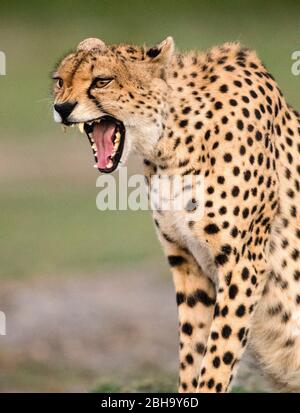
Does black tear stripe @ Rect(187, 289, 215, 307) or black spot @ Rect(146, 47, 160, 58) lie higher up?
black spot @ Rect(146, 47, 160, 58)

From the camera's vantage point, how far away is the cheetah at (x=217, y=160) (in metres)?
5.55

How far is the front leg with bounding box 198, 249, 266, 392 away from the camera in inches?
222

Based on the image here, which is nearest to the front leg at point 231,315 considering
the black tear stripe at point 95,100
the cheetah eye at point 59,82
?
the black tear stripe at point 95,100

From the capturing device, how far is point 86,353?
33.3 ft

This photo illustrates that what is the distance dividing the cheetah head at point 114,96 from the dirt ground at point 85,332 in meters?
3.18

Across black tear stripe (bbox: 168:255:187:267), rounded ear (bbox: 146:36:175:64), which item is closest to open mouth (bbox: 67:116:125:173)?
rounded ear (bbox: 146:36:175:64)

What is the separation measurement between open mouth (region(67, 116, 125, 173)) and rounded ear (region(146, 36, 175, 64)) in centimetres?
27

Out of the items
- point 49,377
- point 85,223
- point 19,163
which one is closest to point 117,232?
point 85,223

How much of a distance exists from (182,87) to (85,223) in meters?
8.16

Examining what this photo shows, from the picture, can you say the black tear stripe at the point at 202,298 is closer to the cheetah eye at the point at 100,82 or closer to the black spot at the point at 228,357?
the black spot at the point at 228,357

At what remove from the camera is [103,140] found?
5.59m

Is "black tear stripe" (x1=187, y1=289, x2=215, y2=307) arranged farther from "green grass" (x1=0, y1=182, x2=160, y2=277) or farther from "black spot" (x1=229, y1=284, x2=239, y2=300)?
"green grass" (x1=0, y1=182, x2=160, y2=277)

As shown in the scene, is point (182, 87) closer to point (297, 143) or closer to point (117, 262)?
point (297, 143)
